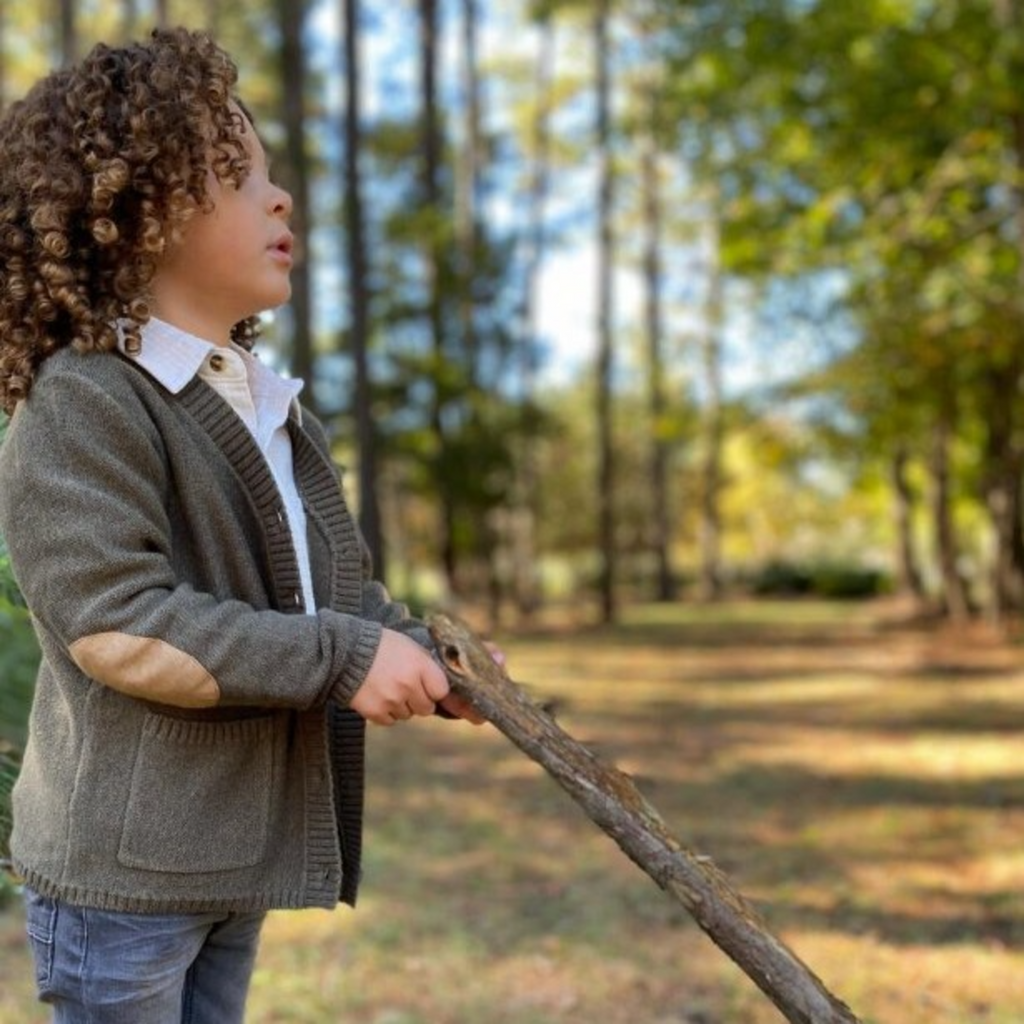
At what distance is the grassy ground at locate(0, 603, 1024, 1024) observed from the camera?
430 cm

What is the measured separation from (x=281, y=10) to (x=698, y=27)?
15.4 ft

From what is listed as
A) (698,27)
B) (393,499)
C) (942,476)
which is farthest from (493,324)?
(393,499)

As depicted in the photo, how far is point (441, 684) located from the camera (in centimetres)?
176

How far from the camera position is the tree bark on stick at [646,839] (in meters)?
1.76

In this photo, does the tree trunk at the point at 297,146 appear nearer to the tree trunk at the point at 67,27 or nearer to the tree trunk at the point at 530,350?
the tree trunk at the point at 67,27

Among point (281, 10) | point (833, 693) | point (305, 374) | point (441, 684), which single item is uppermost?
point (281, 10)

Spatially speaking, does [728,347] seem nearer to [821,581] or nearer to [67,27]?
[821,581]

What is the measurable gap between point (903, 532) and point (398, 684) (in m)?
22.8

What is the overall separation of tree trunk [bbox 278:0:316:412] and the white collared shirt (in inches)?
392

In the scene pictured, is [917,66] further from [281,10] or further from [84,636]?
[84,636]

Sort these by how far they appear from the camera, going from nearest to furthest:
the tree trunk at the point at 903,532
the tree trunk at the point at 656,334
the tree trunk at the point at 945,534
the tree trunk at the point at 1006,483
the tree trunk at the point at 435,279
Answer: the tree trunk at the point at 435,279, the tree trunk at the point at 1006,483, the tree trunk at the point at 945,534, the tree trunk at the point at 903,532, the tree trunk at the point at 656,334

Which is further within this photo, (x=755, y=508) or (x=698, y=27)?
(x=755, y=508)

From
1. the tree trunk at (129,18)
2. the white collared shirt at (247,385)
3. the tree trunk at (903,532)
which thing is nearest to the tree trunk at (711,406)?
the tree trunk at (903,532)

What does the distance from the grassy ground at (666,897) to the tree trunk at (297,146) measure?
358cm
